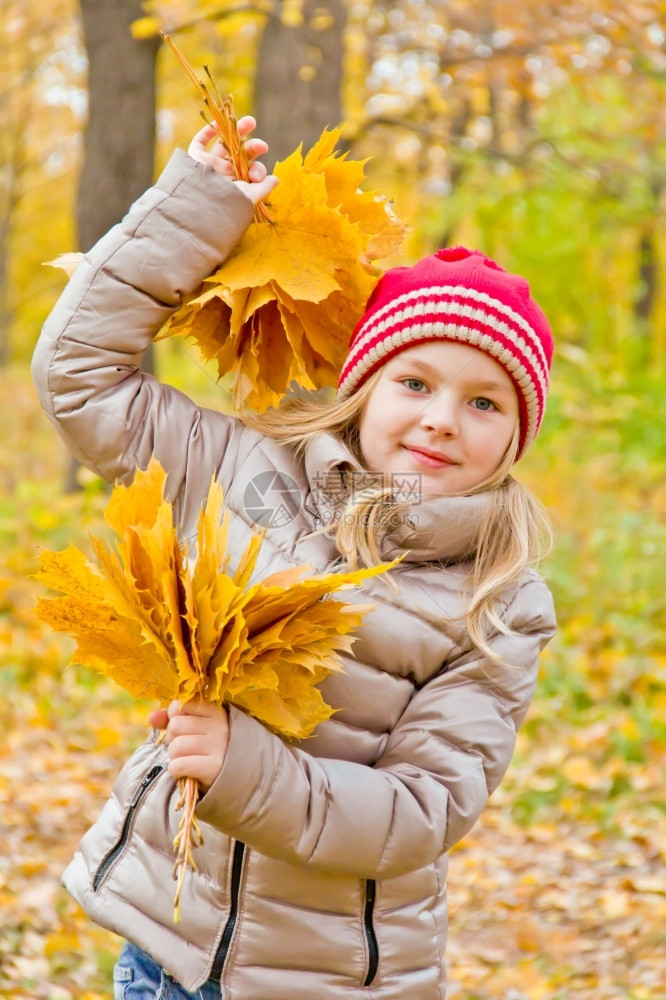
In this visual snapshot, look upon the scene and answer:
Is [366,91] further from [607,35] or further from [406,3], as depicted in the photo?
[607,35]

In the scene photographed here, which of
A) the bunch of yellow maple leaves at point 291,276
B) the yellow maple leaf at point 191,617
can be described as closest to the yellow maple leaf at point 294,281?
the bunch of yellow maple leaves at point 291,276

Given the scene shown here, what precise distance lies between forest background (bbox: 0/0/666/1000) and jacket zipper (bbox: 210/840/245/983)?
40.5 inches

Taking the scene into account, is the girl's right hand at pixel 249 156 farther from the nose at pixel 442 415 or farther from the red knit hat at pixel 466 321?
the nose at pixel 442 415

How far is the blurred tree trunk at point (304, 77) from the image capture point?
17.7ft

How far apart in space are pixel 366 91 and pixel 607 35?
3.04 meters

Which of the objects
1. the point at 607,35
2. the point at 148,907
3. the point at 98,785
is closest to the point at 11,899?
the point at 98,785

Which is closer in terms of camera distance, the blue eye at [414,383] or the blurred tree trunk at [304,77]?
the blue eye at [414,383]

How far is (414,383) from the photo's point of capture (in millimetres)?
2113

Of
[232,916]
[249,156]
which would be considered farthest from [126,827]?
[249,156]

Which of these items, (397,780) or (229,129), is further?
(229,129)

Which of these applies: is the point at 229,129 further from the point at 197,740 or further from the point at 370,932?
the point at 370,932

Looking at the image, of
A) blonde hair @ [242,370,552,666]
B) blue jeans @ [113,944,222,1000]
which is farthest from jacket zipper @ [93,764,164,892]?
blonde hair @ [242,370,552,666]

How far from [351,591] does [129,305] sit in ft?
2.30

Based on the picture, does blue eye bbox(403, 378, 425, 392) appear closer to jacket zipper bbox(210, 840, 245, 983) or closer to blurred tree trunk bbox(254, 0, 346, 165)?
jacket zipper bbox(210, 840, 245, 983)
